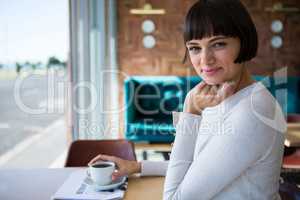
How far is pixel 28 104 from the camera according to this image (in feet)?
10.2

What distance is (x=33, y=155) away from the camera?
369cm

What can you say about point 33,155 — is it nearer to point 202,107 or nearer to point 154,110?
point 154,110

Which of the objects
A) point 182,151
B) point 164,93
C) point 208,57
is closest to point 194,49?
point 208,57

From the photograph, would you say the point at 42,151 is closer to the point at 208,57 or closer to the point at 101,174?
the point at 101,174

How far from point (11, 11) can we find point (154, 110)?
8.70 feet

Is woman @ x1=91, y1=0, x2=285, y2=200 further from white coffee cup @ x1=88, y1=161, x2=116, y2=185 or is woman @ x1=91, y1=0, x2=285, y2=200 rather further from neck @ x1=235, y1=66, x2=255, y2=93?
white coffee cup @ x1=88, y1=161, x2=116, y2=185

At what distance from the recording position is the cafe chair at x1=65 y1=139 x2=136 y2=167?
1835 millimetres

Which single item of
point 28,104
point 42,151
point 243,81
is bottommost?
point 42,151

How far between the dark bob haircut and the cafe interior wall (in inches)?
158

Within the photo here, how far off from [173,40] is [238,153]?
4272mm

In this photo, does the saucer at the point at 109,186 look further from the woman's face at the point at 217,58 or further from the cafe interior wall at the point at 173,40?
the cafe interior wall at the point at 173,40

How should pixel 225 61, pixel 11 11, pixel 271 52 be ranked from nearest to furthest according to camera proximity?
pixel 225 61
pixel 11 11
pixel 271 52

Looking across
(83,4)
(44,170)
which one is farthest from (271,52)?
(44,170)

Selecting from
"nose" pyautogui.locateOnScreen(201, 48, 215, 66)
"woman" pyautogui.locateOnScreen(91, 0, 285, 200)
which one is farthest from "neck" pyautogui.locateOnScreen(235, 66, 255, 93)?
"nose" pyautogui.locateOnScreen(201, 48, 215, 66)
